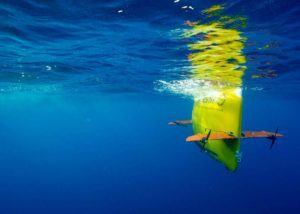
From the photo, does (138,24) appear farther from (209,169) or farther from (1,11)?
(209,169)

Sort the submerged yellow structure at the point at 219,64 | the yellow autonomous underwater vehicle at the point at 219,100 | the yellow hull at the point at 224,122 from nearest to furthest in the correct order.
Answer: the yellow autonomous underwater vehicle at the point at 219,100 < the yellow hull at the point at 224,122 < the submerged yellow structure at the point at 219,64

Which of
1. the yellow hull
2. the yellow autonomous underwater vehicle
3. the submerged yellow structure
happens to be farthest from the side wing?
the yellow hull

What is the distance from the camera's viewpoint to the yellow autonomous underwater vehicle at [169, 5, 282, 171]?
26.7 feet

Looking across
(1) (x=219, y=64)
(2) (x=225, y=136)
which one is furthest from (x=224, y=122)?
(1) (x=219, y=64)

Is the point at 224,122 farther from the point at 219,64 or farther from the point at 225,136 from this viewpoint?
the point at 219,64

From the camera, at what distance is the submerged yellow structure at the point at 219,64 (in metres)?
8.50

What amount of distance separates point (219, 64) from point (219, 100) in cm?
513

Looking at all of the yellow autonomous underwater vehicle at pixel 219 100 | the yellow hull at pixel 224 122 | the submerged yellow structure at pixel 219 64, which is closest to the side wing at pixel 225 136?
the yellow autonomous underwater vehicle at pixel 219 100

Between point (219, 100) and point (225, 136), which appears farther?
point (219, 100)

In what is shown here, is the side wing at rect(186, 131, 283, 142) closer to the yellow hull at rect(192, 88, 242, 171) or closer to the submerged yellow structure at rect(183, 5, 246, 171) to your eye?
the submerged yellow structure at rect(183, 5, 246, 171)

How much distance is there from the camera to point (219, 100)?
9766 mm

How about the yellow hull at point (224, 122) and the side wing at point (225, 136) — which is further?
the yellow hull at point (224, 122)

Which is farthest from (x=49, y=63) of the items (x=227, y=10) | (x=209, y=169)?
(x=209, y=169)

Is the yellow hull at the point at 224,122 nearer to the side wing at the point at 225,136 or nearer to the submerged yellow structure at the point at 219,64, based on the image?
the submerged yellow structure at the point at 219,64
